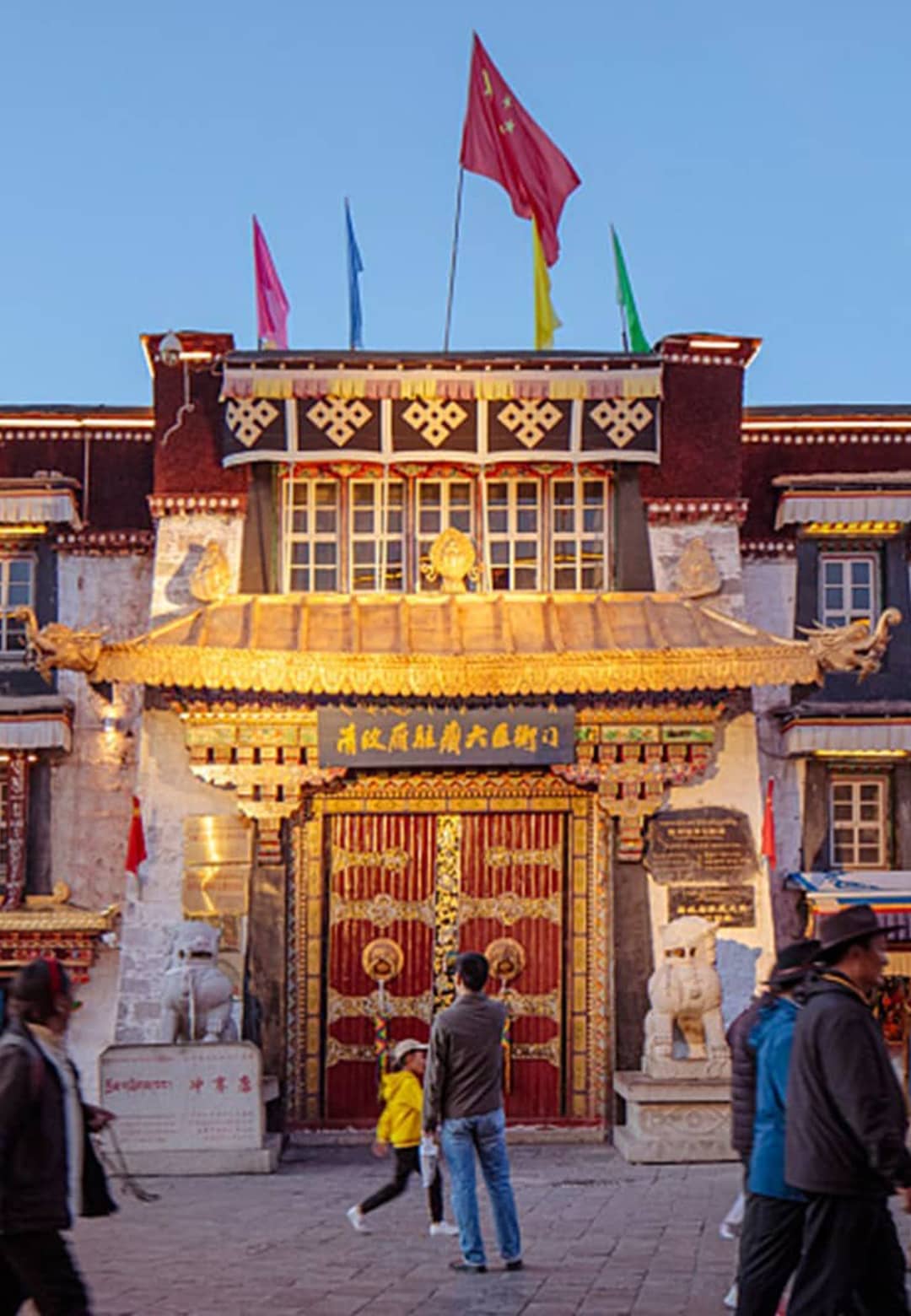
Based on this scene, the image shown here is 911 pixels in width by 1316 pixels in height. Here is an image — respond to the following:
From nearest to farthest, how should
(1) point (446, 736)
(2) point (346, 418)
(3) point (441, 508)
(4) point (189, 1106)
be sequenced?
(4) point (189, 1106) → (1) point (446, 736) → (2) point (346, 418) → (3) point (441, 508)

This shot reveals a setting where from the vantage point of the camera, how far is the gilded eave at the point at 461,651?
51.0ft

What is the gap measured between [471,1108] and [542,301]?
1096 cm

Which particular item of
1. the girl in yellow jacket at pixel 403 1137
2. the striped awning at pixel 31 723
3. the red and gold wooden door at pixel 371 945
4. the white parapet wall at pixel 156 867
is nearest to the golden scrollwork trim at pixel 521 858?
the red and gold wooden door at pixel 371 945

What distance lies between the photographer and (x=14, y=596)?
728 inches

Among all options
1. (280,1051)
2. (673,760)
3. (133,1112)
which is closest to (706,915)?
(673,760)

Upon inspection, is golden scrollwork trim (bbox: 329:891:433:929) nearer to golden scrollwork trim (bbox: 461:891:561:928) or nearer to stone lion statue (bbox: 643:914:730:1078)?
golden scrollwork trim (bbox: 461:891:561:928)

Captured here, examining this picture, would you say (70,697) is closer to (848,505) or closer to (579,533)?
(579,533)

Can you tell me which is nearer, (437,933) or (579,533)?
(437,933)

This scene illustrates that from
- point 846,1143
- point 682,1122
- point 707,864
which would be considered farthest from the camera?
point 707,864

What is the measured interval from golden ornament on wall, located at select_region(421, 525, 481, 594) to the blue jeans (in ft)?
27.2

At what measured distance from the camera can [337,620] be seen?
1666 cm

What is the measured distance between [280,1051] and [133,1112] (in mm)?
1964

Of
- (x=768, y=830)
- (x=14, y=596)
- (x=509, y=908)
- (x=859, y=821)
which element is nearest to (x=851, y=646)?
(x=768, y=830)

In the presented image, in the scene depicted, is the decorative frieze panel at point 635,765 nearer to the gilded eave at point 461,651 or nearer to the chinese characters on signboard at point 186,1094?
the gilded eave at point 461,651
